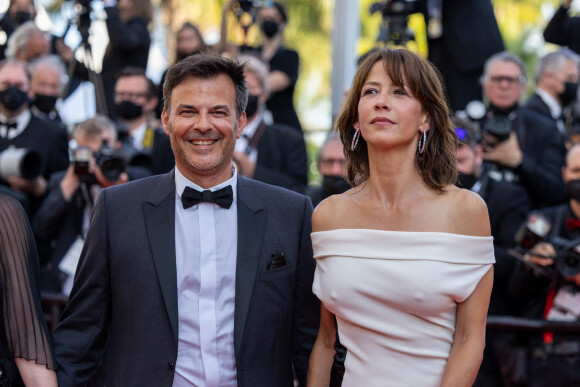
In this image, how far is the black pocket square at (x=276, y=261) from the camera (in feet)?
9.84

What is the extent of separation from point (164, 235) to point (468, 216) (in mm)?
1025

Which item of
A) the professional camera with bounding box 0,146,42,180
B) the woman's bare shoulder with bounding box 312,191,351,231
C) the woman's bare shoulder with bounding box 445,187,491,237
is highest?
the woman's bare shoulder with bounding box 445,187,491,237

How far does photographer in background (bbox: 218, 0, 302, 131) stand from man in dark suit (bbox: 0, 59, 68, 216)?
4.59ft

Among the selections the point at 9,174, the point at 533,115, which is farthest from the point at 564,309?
the point at 9,174

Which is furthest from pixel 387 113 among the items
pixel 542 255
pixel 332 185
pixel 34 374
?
pixel 332 185

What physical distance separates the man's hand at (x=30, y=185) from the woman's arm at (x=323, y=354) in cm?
273

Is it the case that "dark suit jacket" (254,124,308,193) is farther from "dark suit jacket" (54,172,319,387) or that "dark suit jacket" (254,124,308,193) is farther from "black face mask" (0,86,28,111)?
"dark suit jacket" (54,172,319,387)

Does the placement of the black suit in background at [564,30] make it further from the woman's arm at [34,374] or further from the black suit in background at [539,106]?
the woman's arm at [34,374]

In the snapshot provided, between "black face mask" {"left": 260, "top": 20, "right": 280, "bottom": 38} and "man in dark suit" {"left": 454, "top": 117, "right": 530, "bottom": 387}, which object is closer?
"man in dark suit" {"left": 454, "top": 117, "right": 530, "bottom": 387}

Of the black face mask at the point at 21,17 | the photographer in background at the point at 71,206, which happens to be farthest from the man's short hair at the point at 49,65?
the photographer in background at the point at 71,206

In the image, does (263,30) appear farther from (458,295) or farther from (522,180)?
(458,295)

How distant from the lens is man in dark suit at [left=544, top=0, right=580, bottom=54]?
17.9ft

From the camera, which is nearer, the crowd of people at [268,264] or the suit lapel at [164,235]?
the crowd of people at [268,264]

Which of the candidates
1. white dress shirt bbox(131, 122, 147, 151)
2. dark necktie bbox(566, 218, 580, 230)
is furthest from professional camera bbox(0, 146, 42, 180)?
dark necktie bbox(566, 218, 580, 230)
